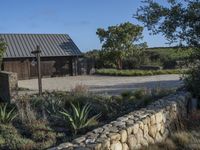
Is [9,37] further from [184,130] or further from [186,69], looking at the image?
[184,130]

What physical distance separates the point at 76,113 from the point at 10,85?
1065 cm

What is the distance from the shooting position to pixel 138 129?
7.97 metres

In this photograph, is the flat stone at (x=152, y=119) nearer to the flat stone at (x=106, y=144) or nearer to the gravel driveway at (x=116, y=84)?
the flat stone at (x=106, y=144)

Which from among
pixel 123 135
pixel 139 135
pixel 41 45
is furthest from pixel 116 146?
pixel 41 45

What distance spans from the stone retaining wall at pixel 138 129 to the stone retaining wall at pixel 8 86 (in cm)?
1054

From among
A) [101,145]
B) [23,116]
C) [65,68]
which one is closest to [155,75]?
[65,68]

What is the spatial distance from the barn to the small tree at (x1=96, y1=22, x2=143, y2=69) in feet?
10.4

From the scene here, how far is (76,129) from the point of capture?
9.90 m

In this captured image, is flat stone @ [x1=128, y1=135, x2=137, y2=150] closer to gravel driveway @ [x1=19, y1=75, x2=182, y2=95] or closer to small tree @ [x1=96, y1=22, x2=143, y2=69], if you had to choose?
gravel driveway @ [x1=19, y1=75, x2=182, y2=95]

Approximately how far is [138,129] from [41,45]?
33.6 m

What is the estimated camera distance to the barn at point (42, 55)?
3850cm

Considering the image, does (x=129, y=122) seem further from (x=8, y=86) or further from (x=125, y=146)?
(x=8, y=86)

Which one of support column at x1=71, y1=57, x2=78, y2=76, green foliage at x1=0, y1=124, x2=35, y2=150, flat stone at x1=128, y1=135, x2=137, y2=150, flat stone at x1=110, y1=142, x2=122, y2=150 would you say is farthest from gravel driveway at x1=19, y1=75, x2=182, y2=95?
flat stone at x1=110, y1=142, x2=122, y2=150

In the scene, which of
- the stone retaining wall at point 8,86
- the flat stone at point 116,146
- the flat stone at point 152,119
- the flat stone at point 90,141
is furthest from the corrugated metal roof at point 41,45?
the flat stone at point 90,141
